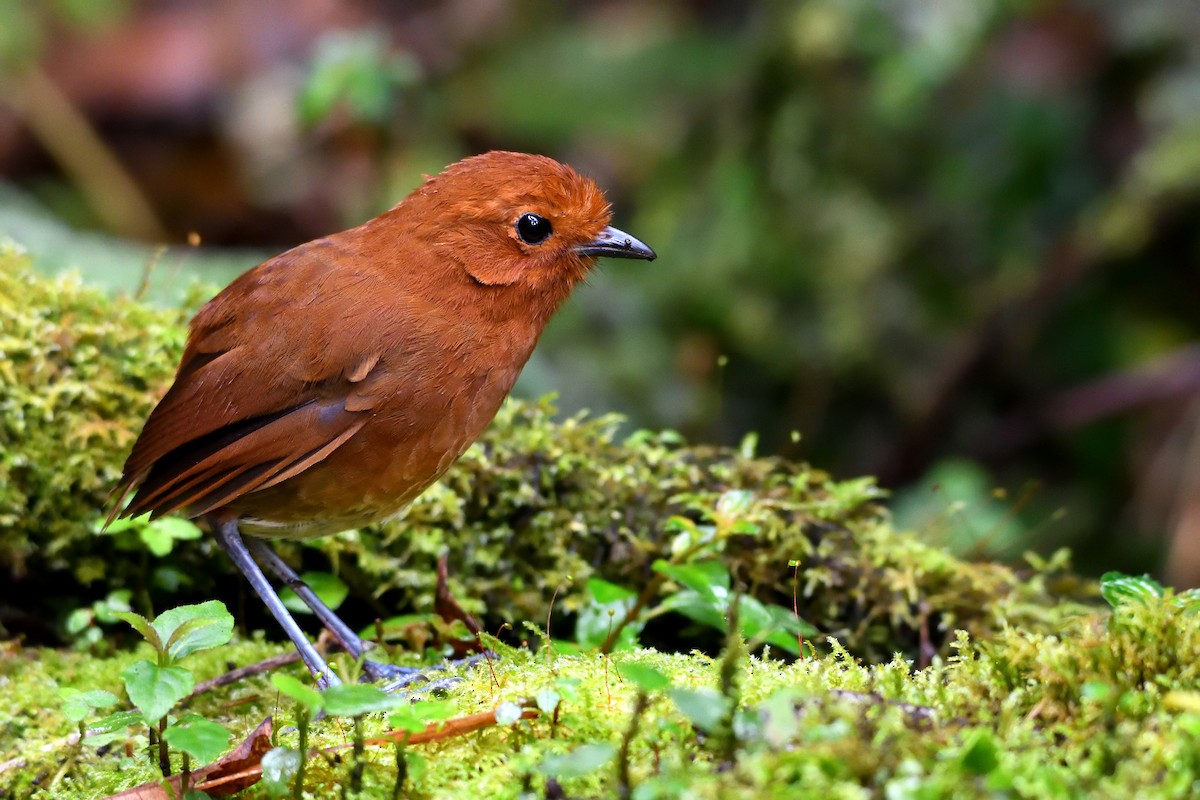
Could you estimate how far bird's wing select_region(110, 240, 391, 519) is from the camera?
312cm

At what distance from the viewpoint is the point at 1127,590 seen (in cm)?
230

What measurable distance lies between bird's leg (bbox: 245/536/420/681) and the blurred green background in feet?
7.09

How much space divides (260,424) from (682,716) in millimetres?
1573

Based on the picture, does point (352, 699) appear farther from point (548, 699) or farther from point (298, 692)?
point (548, 699)

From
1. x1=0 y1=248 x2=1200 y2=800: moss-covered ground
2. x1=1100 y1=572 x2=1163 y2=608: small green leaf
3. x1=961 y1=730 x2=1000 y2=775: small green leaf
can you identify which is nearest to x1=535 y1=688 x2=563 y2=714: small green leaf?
x1=0 y1=248 x2=1200 y2=800: moss-covered ground

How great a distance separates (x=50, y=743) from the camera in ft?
9.31

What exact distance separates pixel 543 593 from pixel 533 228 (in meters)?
1.11

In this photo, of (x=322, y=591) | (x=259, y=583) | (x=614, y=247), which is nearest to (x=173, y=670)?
(x=259, y=583)

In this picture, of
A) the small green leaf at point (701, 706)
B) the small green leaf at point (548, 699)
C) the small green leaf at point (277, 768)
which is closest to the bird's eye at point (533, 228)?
the small green leaf at point (548, 699)

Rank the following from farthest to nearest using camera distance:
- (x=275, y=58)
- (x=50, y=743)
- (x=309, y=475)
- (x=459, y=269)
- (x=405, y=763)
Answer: (x=275, y=58), (x=459, y=269), (x=309, y=475), (x=50, y=743), (x=405, y=763)

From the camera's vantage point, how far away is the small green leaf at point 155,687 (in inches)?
81.4

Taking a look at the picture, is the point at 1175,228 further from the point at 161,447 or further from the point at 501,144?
the point at 161,447

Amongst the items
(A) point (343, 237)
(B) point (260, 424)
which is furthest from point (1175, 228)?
(B) point (260, 424)

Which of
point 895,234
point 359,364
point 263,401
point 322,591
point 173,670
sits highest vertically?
point 895,234
